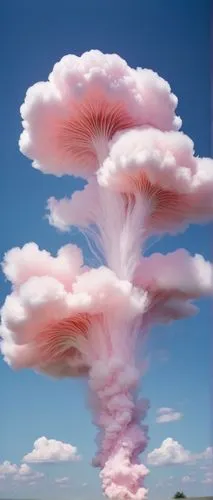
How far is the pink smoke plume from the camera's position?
15.7ft

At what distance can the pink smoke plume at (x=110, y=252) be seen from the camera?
4.79 m

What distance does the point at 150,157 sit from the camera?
188 inches

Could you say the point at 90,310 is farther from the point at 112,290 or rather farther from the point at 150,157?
the point at 150,157

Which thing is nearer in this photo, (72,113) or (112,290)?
(112,290)

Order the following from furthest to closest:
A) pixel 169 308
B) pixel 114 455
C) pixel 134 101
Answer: pixel 169 308 < pixel 134 101 < pixel 114 455

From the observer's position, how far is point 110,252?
5152mm

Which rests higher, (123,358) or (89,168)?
(89,168)

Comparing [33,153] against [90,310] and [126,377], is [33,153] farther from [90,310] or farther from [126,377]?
[126,377]

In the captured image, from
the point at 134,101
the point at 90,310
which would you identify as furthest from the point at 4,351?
the point at 134,101

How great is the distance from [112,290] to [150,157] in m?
0.97

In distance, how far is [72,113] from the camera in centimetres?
511

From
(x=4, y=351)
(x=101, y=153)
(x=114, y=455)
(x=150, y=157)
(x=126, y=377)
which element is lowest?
(x=114, y=455)

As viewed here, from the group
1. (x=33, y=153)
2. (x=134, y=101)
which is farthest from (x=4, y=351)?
(x=134, y=101)

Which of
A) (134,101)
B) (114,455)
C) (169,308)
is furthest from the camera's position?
(169,308)
